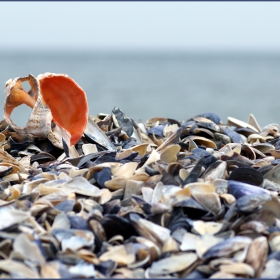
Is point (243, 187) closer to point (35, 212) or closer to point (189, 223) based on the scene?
point (189, 223)

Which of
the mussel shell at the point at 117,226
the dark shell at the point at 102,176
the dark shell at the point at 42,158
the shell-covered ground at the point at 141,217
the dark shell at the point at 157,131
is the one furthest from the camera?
the dark shell at the point at 157,131

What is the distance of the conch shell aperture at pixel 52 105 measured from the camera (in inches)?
110

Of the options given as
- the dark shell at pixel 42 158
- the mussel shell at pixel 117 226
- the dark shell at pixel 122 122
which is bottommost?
the dark shell at pixel 42 158

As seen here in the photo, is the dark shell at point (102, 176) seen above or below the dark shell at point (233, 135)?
below

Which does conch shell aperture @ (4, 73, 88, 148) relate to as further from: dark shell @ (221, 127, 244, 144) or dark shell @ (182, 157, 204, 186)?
dark shell @ (182, 157, 204, 186)

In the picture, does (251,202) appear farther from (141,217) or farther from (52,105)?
(52,105)

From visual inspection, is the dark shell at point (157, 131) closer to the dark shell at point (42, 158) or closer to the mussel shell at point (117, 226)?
the dark shell at point (42, 158)

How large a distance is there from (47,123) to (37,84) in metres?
0.23

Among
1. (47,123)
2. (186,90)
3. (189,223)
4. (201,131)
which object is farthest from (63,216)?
(186,90)

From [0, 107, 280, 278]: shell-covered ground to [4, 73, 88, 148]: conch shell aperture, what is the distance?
1.17 feet

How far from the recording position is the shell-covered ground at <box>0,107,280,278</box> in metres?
1.55

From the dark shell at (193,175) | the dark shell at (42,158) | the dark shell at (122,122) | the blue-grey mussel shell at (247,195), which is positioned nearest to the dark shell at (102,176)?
the dark shell at (193,175)

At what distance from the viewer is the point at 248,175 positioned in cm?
207

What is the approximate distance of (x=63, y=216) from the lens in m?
1.75
